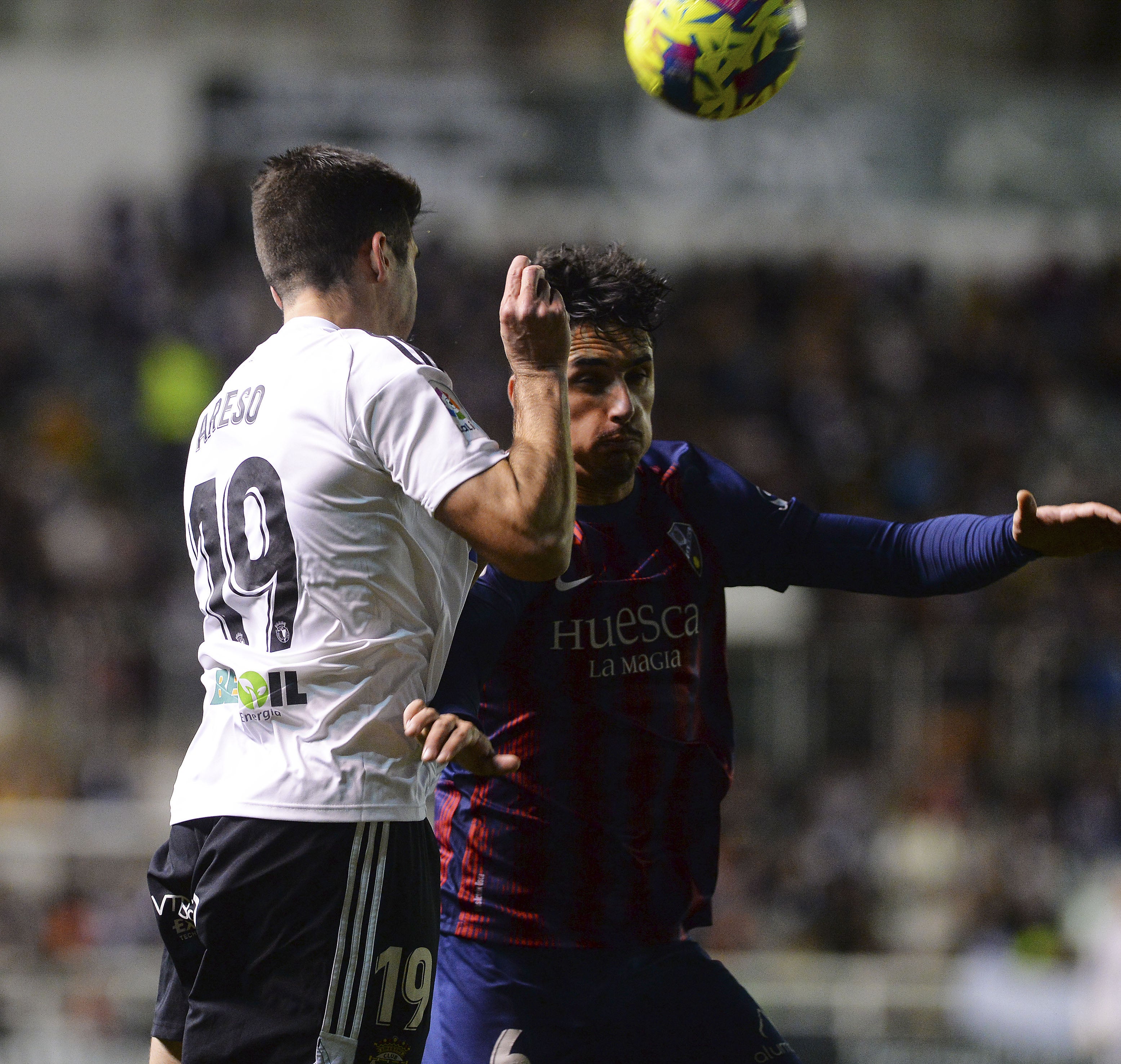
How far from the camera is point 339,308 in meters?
2.81

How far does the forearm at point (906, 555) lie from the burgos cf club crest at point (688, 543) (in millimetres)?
207

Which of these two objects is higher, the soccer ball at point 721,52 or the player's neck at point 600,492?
the soccer ball at point 721,52

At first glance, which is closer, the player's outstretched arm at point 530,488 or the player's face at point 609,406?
the player's outstretched arm at point 530,488

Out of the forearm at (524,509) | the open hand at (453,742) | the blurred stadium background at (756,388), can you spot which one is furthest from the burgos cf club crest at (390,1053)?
the blurred stadium background at (756,388)

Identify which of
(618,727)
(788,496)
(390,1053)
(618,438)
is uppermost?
(788,496)

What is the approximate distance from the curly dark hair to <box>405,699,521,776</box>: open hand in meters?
1.12

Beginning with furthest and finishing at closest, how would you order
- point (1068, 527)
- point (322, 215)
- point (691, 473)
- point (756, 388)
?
point (756, 388) < point (691, 473) < point (1068, 527) < point (322, 215)

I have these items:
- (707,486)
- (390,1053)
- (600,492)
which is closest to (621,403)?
(600,492)

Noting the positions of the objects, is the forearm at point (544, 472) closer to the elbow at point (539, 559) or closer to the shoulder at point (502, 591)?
the elbow at point (539, 559)

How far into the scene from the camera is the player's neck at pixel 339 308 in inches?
111

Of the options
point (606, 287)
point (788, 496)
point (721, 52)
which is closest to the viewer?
point (606, 287)

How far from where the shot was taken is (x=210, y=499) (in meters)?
2.71

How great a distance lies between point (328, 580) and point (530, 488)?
1.32ft

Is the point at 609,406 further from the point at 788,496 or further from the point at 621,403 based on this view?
the point at 788,496
